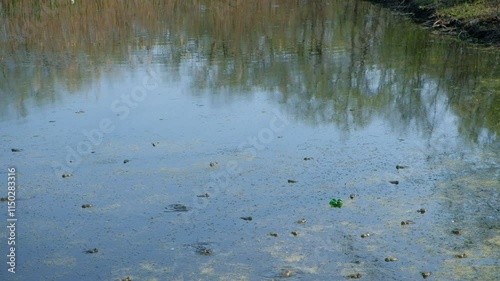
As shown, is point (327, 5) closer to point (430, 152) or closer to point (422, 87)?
point (422, 87)

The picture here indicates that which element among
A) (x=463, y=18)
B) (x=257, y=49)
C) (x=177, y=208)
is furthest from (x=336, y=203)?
(x=463, y=18)

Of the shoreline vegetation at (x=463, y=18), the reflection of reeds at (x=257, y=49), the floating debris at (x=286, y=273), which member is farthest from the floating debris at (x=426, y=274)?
the shoreline vegetation at (x=463, y=18)

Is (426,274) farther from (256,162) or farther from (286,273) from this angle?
(256,162)

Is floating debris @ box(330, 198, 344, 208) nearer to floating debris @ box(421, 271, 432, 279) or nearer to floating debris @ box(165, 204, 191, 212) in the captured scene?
floating debris @ box(165, 204, 191, 212)

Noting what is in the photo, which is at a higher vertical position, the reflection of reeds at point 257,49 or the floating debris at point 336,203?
the reflection of reeds at point 257,49

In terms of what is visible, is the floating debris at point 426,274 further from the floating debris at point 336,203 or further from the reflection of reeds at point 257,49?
the reflection of reeds at point 257,49

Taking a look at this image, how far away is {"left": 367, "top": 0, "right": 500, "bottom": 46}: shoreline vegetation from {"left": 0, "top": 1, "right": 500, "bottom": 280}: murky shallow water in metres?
0.91

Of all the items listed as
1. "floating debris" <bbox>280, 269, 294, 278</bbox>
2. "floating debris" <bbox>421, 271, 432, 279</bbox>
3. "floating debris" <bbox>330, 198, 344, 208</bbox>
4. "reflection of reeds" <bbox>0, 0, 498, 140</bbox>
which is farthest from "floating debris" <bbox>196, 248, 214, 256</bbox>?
"reflection of reeds" <bbox>0, 0, 498, 140</bbox>

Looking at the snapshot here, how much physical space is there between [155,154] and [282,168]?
1.15m

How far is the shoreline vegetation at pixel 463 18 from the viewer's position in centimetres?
1128

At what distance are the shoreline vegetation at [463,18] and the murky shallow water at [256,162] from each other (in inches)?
35.7

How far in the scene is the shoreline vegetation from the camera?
11281 mm

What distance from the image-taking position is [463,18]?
12.2 m

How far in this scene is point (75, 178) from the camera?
6.14 m
